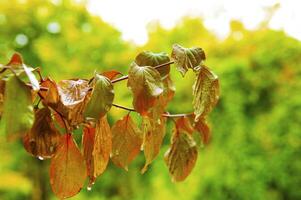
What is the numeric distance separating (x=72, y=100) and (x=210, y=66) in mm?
4113

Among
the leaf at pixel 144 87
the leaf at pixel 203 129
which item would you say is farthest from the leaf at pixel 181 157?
the leaf at pixel 144 87

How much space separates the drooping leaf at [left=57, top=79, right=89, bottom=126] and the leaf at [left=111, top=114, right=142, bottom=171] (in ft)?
0.31

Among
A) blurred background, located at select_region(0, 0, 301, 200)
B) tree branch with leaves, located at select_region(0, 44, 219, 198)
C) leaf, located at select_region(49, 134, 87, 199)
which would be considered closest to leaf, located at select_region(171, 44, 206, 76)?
tree branch with leaves, located at select_region(0, 44, 219, 198)

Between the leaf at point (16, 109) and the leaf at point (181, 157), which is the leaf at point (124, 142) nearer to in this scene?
the leaf at point (181, 157)

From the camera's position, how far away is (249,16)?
4.89 metres

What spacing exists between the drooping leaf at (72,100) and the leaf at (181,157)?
16 centimetres

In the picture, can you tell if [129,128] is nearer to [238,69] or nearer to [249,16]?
[238,69]

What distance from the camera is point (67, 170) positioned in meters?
0.45

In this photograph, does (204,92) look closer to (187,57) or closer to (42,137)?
(187,57)

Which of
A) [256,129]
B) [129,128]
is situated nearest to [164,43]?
[256,129]

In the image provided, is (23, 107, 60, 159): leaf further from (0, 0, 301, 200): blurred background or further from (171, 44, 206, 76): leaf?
(0, 0, 301, 200): blurred background

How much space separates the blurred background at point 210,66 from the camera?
13.6ft

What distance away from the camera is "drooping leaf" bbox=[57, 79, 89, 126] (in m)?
0.41

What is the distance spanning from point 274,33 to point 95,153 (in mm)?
4208
